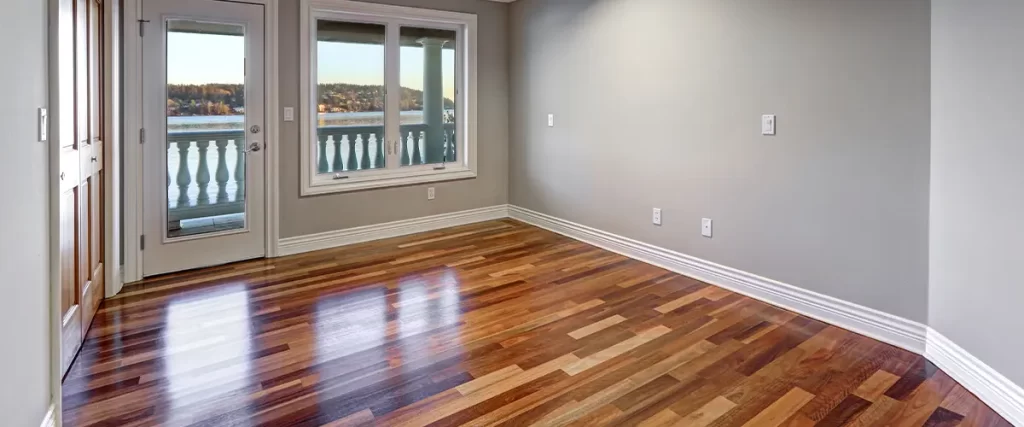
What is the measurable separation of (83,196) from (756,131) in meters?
3.54

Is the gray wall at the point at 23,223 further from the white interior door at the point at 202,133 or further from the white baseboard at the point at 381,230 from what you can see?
the white baseboard at the point at 381,230

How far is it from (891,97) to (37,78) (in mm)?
3363

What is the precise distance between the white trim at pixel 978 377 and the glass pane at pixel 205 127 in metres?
4.24

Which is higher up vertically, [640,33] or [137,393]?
[640,33]

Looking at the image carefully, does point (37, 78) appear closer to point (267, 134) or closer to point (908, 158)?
point (267, 134)

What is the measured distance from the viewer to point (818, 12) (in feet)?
10.4

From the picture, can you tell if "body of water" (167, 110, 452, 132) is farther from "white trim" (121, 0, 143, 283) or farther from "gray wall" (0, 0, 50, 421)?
"gray wall" (0, 0, 50, 421)

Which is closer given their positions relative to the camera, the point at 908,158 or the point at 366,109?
the point at 908,158

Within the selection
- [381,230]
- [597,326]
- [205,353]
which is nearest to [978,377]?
[597,326]

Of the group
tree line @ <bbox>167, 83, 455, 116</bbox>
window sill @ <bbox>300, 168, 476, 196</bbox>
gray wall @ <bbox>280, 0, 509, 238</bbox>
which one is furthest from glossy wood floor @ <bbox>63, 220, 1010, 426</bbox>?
tree line @ <bbox>167, 83, 455, 116</bbox>

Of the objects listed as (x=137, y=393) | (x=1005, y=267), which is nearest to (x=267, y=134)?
(x=137, y=393)

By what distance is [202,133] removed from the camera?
164 inches

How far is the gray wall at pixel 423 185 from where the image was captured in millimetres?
4602

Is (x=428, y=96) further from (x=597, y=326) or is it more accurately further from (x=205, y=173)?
(x=597, y=326)
